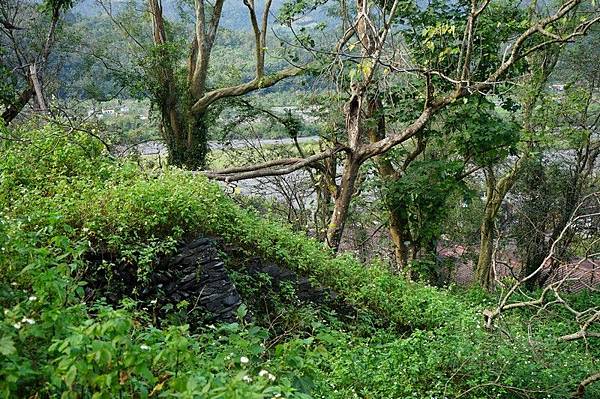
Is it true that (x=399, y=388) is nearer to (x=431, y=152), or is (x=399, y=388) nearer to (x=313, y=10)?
(x=313, y=10)

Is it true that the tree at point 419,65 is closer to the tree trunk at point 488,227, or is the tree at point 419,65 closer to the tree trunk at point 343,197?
the tree trunk at point 343,197

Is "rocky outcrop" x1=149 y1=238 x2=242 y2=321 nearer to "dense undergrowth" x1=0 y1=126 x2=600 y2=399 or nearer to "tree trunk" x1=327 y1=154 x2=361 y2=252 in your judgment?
"dense undergrowth" x1=0 y1=126 x2=600 y2=399

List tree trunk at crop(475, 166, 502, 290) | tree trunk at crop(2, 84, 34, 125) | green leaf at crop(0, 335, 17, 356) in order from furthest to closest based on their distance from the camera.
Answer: tree trunk at crop(475, 166, 502, 290)
tree trunk at crop(2, 84, 34, 125)
green leaf at crop(0, 335, 17, 356)

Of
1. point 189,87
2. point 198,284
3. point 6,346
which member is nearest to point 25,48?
point 189,87

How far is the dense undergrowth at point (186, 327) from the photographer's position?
2.13 m

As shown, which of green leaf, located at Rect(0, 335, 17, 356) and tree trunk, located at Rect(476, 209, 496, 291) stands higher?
green leaf, located at Rect(0, 335, 17, 356)

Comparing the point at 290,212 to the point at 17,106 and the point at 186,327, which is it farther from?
the point at 186,327

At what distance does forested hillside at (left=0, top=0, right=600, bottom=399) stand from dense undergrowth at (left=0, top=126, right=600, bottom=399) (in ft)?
0.07

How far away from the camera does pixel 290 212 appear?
48.3 ft

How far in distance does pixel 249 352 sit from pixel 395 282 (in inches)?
215

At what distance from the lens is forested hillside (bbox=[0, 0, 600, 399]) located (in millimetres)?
2574

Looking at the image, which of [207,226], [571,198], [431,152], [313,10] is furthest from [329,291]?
[571,198]

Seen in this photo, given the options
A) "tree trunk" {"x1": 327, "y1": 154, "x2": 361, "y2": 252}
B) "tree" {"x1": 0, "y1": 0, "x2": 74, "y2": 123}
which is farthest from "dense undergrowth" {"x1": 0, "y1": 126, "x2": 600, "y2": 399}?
"tree" {"x1": 0, "y1": 0, "x2": 74, "y2": 123}

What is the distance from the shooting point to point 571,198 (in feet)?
44.9
